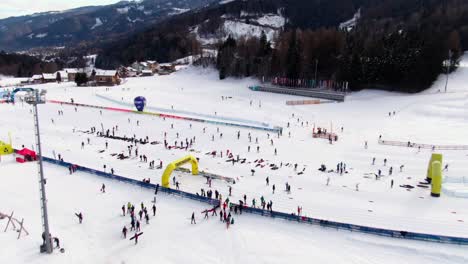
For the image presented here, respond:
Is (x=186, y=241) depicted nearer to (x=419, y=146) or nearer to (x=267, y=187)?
(x=267, y=187)

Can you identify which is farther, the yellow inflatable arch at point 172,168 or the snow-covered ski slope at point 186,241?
the yellow inflatable arch at point 172,168

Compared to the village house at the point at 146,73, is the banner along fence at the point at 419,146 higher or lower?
lower

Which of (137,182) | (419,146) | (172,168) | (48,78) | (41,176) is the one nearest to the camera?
(41,176)

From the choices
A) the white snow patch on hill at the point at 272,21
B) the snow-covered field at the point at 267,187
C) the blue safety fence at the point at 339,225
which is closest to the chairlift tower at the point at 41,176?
the snow-covered field at the point at 267,187

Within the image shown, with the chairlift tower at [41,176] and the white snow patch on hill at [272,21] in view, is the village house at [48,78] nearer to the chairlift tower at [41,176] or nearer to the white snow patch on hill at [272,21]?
the chairlift tower at [41,176]

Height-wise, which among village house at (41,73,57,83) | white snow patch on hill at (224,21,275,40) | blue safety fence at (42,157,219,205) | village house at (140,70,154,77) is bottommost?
blue safety fence at (42,157,219,205)

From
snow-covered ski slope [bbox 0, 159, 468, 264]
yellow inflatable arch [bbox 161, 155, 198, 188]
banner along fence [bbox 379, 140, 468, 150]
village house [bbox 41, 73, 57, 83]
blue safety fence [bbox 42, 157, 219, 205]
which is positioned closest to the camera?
snow-covered ski slope [bbox 0, 159, 468, 264]

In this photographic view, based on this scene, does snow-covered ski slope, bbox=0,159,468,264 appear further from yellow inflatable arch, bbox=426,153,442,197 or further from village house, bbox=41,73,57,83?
village house, bbox=41,73,57,83

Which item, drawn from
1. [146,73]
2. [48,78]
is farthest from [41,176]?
[48,78]

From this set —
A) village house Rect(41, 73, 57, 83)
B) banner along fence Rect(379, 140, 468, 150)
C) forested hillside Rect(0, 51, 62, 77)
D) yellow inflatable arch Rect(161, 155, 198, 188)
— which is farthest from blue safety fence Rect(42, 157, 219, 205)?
forested hillside Rect(0, 51, 62, 77)

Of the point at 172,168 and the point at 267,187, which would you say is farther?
the point at 267,187
